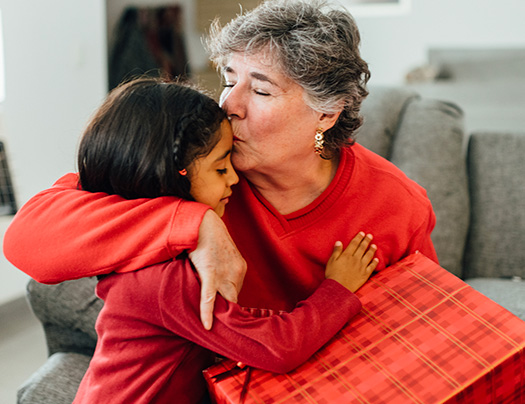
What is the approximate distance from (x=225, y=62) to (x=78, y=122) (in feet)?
6.47

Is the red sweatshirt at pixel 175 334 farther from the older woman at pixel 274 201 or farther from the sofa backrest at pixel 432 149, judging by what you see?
the sofa backrest at pixel 432 149

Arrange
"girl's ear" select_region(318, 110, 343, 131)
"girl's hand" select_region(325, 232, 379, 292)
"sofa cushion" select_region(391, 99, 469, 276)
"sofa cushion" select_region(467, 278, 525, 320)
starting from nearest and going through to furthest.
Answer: "girl's hand" select_region(325, 232, 379, 292)
"girl's ear" select_region(318, 110, 343, 131)
"sofa cushion" select_region(467, 278, 525, 320)
"sofa cushion" select_region(391, 99, 469, 276)

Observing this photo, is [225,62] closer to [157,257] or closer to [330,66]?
[330,66]

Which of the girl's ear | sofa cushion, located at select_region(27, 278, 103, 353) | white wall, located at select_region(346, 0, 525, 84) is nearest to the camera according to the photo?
the girl's ear

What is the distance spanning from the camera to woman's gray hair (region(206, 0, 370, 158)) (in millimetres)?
1186

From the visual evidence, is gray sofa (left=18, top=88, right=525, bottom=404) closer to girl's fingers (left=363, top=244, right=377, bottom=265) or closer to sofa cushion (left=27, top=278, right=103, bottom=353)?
girl's fingers (left=363, top=244, right=377, bottom=265)

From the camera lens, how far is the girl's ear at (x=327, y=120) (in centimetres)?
130

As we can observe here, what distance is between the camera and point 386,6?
3727 millimetres

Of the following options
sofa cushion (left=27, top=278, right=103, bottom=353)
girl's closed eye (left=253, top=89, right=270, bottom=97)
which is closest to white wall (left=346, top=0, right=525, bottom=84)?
girl's closed eye (left=253, top=89, right=270, bottom=97)

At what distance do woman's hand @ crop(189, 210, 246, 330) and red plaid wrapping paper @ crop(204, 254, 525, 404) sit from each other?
0.46ft

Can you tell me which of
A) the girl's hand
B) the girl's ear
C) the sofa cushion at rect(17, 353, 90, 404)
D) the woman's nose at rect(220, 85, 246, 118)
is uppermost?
the woman's nose at rect(220, 85, 246, 118)

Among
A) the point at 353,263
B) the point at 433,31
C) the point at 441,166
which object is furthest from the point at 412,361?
the point at 433,31

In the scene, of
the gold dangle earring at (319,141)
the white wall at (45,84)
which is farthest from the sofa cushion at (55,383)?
the white wall at (45,84)

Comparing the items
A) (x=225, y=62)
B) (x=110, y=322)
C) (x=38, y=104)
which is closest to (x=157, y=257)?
(x=110, y=322)
